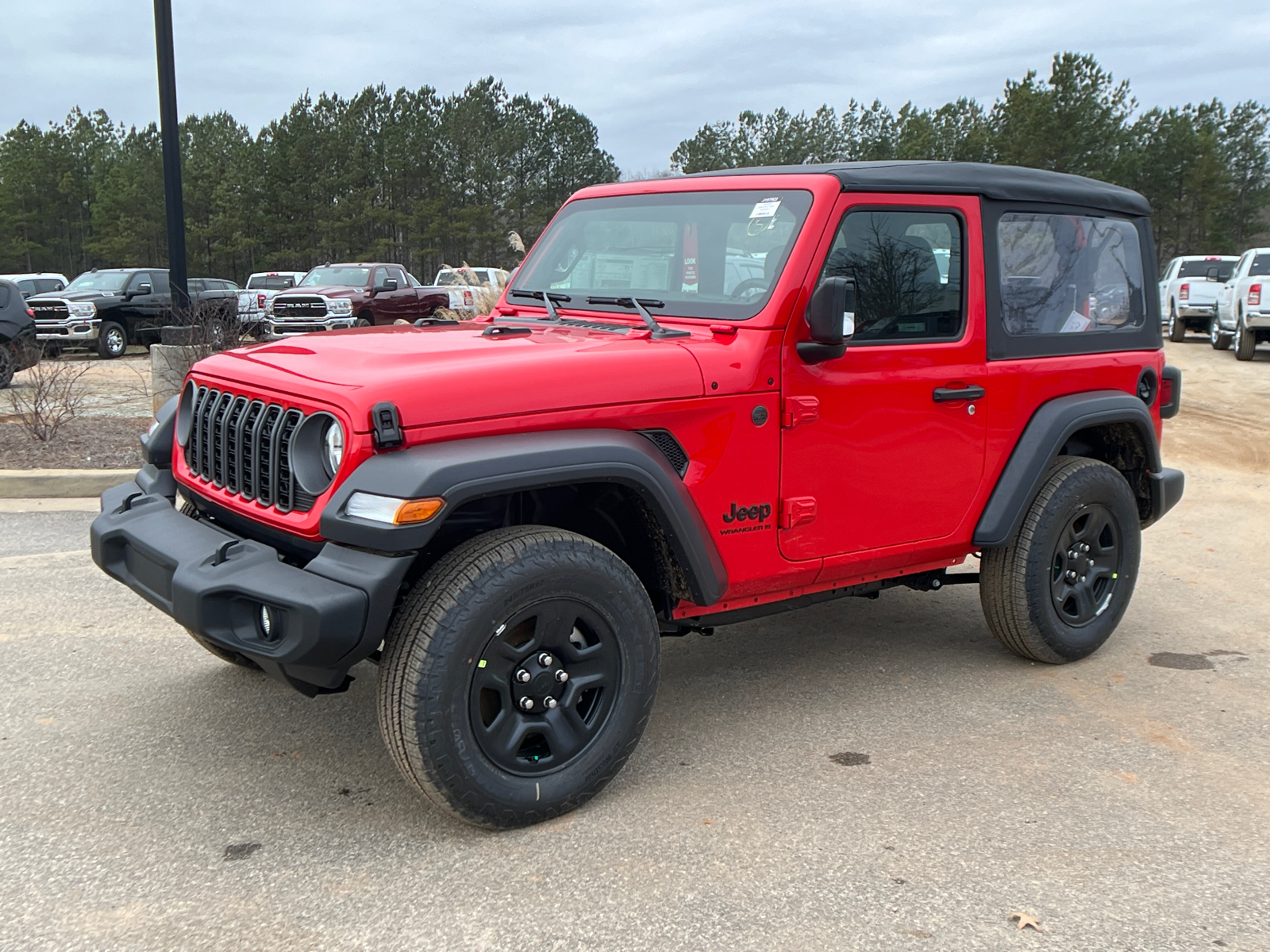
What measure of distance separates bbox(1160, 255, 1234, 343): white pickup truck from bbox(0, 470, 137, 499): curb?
20.8m

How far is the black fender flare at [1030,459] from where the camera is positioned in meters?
4.16

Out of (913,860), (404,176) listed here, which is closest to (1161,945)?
(913,860)

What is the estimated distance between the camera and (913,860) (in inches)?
118

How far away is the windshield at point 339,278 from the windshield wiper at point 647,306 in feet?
58.4

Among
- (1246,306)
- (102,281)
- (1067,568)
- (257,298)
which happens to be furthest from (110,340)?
(1246,306)

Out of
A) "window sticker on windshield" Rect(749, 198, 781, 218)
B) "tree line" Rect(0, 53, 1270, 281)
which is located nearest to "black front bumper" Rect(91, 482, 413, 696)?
"window sticker on windshield" Rect(749, 198, 781, 218)

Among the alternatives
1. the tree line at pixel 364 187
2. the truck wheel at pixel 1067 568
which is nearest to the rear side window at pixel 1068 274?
the truck wheel at pixel 1067 568

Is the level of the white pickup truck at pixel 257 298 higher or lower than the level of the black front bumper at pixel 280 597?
higher

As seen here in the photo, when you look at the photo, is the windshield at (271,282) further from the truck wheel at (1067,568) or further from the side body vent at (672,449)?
the side body vent at (672,449)

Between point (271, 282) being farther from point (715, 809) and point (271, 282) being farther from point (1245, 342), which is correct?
point (715, 809)

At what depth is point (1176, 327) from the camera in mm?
23172

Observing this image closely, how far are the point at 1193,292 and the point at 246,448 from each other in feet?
78.3

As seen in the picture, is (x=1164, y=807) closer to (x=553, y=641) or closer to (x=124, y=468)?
(x=553, y=641)

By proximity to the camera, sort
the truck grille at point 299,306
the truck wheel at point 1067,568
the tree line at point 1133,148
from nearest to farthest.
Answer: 1. the truck wheel at point 1067,568
2. the truck grille at point 299,306
3. the tree line at point 1133,148
